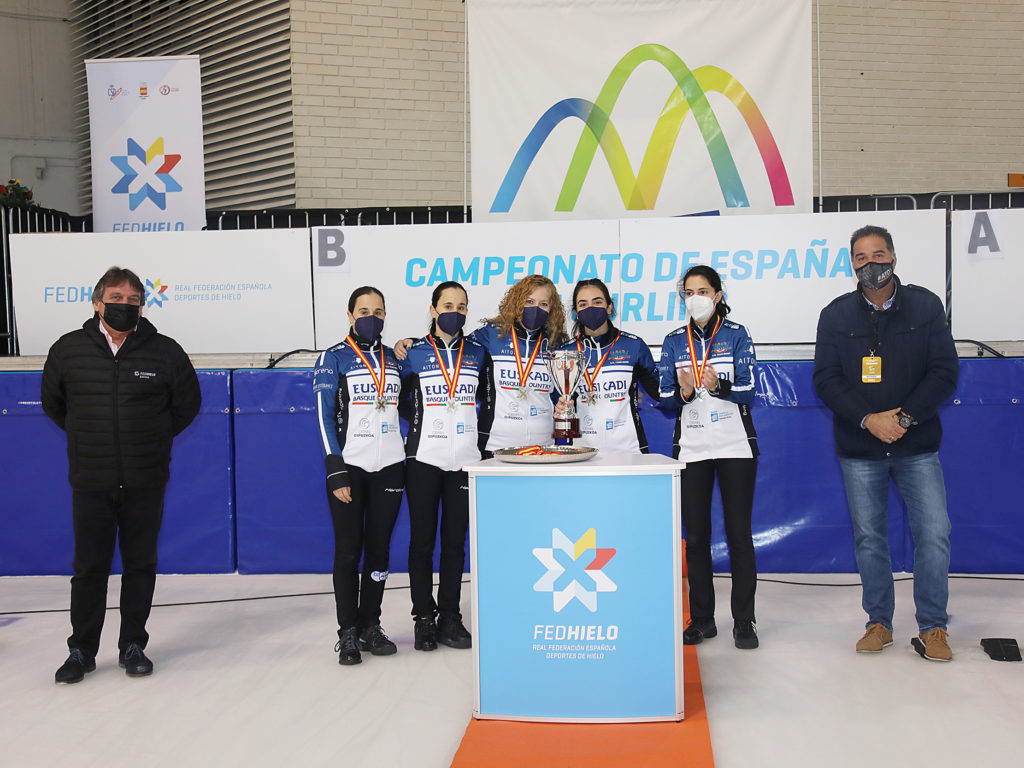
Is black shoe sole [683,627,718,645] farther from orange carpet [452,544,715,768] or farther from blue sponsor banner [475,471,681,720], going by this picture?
blue sponsor banner [475,471,681,720]

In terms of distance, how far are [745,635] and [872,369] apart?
1192 millimetres

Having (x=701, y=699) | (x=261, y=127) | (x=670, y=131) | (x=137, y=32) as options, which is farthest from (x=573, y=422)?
(x=137, y=32)

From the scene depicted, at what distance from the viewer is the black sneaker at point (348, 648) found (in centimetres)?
340

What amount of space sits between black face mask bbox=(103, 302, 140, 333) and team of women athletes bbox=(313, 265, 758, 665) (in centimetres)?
74

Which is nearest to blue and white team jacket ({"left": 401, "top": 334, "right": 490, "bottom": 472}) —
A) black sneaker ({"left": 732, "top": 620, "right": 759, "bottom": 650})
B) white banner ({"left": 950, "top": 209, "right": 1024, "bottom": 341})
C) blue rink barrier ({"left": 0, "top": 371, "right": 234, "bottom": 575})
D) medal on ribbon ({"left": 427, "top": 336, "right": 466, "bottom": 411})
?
medal on ribbon ({"left": 427, "top": 336, "right": 466, "bottom": 411})

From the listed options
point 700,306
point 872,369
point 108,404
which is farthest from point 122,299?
point 872,369

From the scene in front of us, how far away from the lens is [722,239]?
16.0ft

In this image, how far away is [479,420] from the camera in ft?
11.8

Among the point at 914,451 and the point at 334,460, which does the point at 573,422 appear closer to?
the point at 334,460

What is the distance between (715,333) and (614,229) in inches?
58.2

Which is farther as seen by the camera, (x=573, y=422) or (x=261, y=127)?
(x=261, y=127)

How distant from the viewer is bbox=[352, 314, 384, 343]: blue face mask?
3.45m

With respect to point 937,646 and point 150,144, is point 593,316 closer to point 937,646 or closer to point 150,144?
point 937,646

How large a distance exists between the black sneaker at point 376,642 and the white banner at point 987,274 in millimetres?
3516
